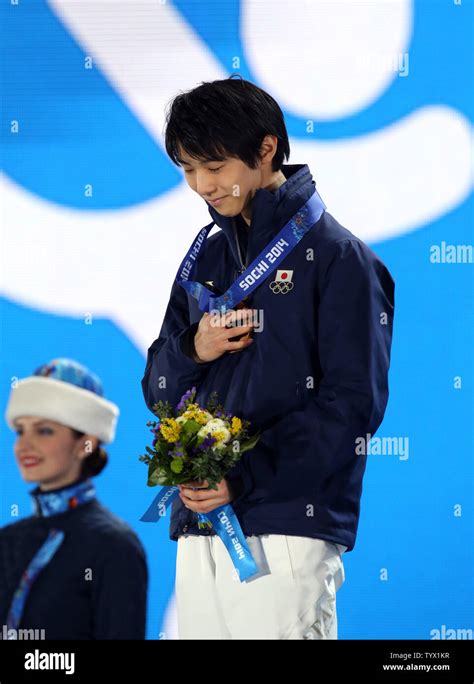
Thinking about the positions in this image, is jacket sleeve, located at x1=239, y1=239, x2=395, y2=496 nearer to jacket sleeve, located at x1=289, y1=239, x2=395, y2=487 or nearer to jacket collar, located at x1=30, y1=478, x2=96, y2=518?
jacket sleeve, located at x1=289, y1=239, x2=395, y2=487

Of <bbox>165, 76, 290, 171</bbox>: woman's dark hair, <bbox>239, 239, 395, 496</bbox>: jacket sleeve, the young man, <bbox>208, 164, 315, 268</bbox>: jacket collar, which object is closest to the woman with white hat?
the young man

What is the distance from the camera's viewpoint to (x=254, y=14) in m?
4.34

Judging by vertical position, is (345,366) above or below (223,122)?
below

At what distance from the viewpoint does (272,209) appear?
120 inches

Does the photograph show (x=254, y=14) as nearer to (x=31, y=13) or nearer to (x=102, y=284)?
(x=31, y=13)

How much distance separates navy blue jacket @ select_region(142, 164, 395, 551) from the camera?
2926 mm

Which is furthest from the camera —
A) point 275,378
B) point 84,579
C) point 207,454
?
point 84,579

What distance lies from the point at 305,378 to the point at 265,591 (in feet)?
1.90

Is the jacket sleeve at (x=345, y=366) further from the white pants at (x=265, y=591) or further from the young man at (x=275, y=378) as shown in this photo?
→ the white pants at (x=265, y=591)

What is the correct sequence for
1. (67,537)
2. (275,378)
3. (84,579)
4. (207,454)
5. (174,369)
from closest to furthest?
(207,454) < (275,378) < (174,369) < (84,579) < (67,537)

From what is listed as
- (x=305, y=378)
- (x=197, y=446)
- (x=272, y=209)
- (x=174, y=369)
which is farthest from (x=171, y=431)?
(x=272, y=209)

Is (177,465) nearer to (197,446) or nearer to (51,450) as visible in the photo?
(197,446)

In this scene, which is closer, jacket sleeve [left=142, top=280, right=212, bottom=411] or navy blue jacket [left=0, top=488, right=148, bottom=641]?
jacket sleeve [left=142, top=280, right=212, bottom=411]

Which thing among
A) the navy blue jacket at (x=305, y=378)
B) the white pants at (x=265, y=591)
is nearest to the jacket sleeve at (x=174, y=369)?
the navy blue jacket at (x=305, y=378)
